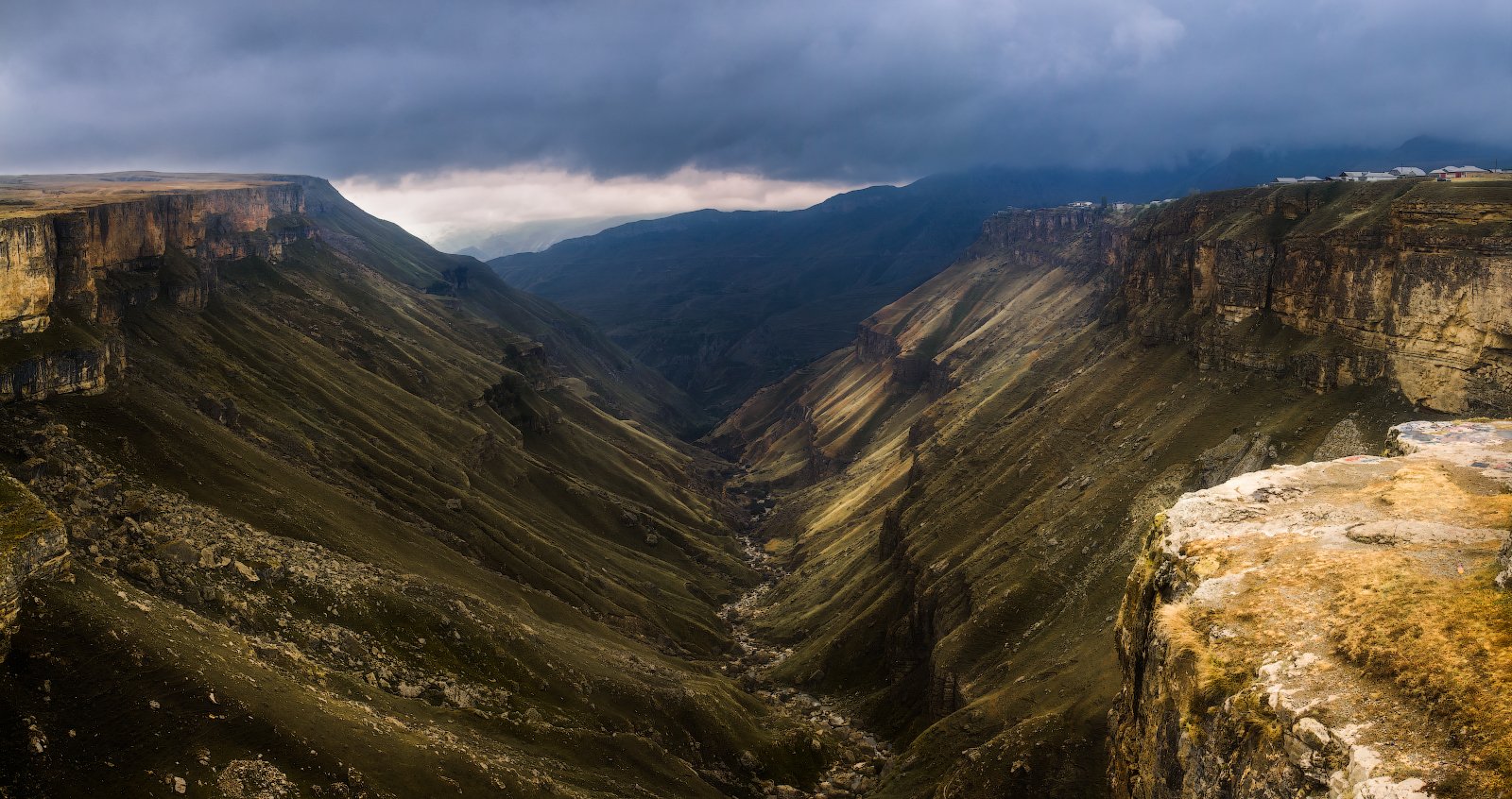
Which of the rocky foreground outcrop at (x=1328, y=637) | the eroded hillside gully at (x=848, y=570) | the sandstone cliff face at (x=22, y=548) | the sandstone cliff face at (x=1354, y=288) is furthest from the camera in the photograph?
the sandstone cliff face at (x=1354, y=288)

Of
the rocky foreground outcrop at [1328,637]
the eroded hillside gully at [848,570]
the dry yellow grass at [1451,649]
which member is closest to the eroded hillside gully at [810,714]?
the eroded hillside gully at [848,570]

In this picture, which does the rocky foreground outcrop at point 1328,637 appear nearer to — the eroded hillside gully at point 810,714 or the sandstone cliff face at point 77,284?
the eroded hillside gully at point 810,714

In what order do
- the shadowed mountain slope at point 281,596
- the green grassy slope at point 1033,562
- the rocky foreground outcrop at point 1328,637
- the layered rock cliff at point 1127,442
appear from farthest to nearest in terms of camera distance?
the layered rock cliff at point 1127,442, the green grassy slope at point 1033,562, the shadowed mountain slope at point 281,596, the rocky foreground outcrop at point 1328,637

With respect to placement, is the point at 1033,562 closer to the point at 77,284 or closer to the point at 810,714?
the point at 810,714

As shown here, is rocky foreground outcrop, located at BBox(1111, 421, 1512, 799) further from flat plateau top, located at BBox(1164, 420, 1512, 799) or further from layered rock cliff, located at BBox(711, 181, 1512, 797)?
layered rock cliff, located at BBox(711, 181, 1512, 797)

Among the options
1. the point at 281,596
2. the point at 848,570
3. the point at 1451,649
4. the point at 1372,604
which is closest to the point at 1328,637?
the point at 1372,604
